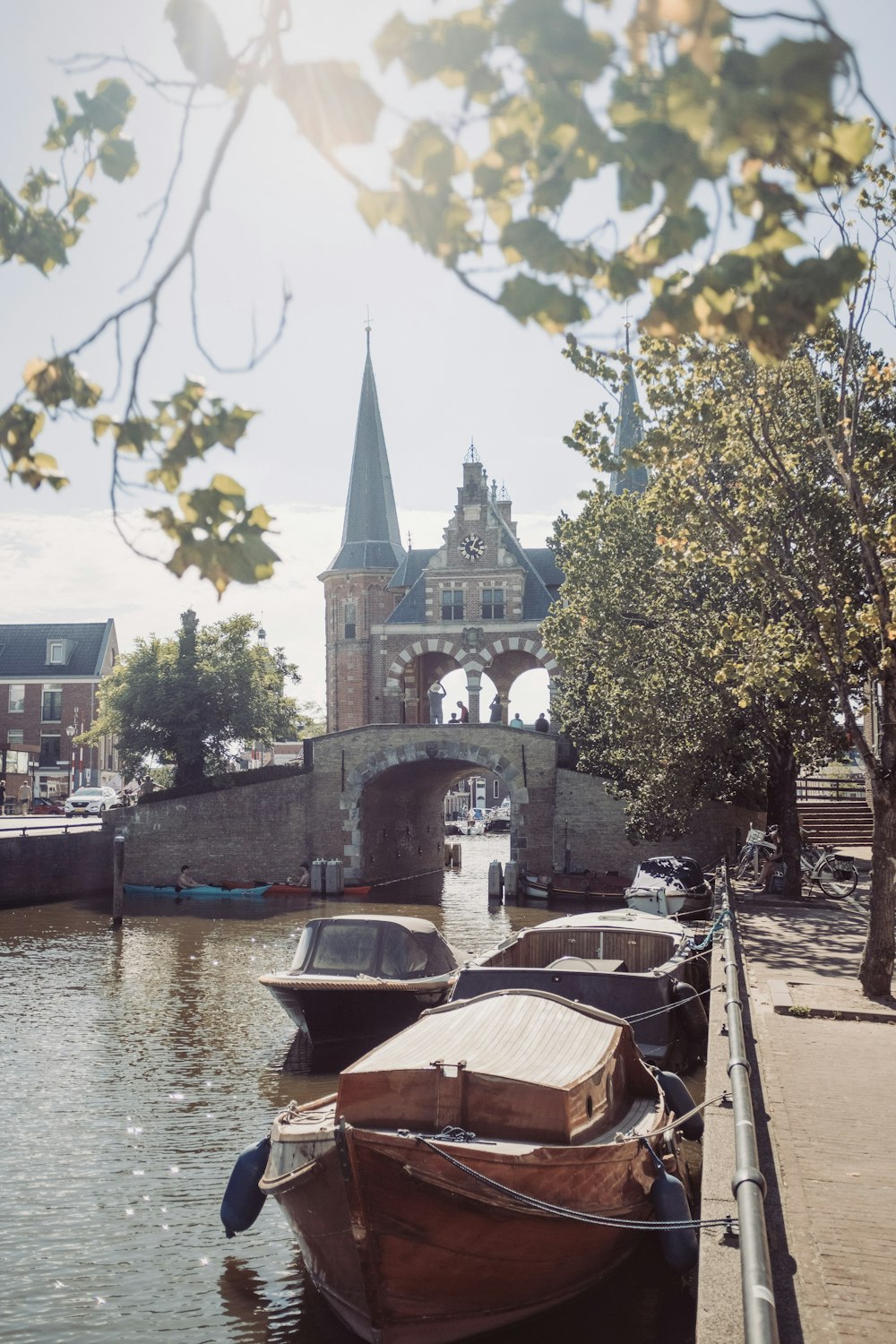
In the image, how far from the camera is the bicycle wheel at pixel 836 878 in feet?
83.7

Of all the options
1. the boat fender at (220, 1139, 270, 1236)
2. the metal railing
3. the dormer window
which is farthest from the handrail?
the dormer window

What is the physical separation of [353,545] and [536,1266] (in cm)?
4923

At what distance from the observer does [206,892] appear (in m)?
41.1

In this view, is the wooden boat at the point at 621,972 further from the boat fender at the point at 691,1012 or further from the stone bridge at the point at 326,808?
the stone bridge at the point at 326,808

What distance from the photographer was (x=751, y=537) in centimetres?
1446

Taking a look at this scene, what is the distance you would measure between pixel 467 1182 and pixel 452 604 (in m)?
44.6

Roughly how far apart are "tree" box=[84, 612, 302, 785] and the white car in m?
5.59

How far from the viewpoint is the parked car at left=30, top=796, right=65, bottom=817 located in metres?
58.9

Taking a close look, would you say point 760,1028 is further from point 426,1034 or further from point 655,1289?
point 426,1034

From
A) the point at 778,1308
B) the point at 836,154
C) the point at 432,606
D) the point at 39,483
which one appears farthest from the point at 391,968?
the point at 432,606

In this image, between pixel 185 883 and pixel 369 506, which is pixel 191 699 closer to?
pixel 185 883

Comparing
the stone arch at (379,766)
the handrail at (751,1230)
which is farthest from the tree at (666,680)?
the handrail at (751,1230)

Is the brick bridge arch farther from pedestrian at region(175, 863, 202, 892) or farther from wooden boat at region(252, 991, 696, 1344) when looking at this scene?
wooden boat at region(252, 991, 696, 1344)

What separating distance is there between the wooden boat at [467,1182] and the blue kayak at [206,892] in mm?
32078
